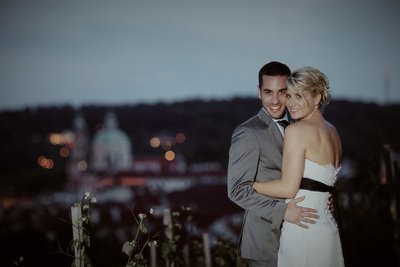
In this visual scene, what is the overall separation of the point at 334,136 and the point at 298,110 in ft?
0.96

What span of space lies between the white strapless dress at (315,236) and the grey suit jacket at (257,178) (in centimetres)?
11

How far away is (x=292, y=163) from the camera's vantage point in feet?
8.39

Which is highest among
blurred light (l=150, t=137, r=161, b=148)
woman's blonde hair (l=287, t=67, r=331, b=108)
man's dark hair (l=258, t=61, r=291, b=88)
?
man's dark hair (l=258, t=61, r=291, b=88)

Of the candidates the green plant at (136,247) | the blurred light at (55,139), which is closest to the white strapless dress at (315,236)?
the green plant at (136,247)

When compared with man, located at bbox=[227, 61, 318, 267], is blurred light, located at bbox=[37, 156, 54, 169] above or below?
below

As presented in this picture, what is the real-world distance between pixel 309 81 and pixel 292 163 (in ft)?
1.86

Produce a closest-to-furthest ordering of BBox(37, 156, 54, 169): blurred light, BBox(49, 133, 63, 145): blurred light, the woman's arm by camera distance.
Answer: the woman's arm
BBox(37, 156, 54, 169): blurred light
BBox(49, 133, 63, 145): blurred light

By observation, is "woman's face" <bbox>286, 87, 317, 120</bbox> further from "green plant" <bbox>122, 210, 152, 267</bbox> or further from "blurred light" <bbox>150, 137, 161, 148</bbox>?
"blurred light" <bbox>150, 137, 161, 148</bbox>

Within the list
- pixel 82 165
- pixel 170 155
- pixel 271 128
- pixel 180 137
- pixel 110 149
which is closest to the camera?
pixel 271 128

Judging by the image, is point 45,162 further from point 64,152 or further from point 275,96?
point 275,96

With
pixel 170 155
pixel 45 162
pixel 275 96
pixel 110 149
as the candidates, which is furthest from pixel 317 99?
pixel 45 162

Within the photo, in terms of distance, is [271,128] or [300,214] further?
[271,128]

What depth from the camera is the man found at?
8.78 feet

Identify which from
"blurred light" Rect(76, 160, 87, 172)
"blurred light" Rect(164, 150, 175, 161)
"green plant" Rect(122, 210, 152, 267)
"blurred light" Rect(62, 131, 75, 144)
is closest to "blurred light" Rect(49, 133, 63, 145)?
"blurred light" Rect(62, 131, 75, 144)
